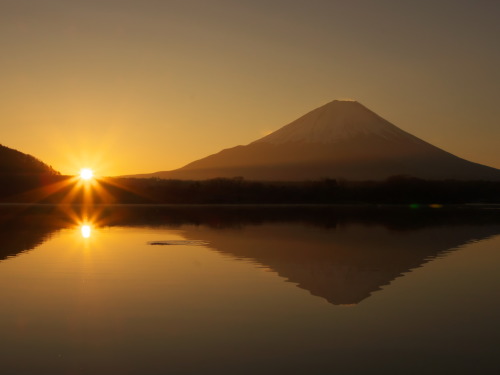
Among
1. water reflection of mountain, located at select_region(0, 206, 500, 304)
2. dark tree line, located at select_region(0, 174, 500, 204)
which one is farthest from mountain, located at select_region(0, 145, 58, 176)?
water reflection of mountain, located at select_region(0, 206, 500, 304)

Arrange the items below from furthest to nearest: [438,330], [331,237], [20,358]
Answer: [331,237] < [438,330] < [20,358]

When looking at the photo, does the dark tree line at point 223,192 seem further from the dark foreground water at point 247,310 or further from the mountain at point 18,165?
the dark foreground water at point 247,310

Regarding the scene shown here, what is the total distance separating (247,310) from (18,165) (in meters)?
109

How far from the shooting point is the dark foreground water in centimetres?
968

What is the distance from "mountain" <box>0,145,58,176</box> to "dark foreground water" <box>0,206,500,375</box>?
90345 mm

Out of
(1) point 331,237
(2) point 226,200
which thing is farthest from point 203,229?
(2) point 226,200

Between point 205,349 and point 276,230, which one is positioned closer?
point 205,349

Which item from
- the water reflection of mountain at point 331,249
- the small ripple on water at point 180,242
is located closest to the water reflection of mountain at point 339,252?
the water reflection of mountain at point 331,249

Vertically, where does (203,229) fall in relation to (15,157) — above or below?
below

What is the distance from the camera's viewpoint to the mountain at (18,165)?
360ft

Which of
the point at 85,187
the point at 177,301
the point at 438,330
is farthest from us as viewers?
the point at 85,187

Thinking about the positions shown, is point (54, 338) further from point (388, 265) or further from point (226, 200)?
point (226, 200)

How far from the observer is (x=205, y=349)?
10227mm

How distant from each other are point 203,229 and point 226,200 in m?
61.5
